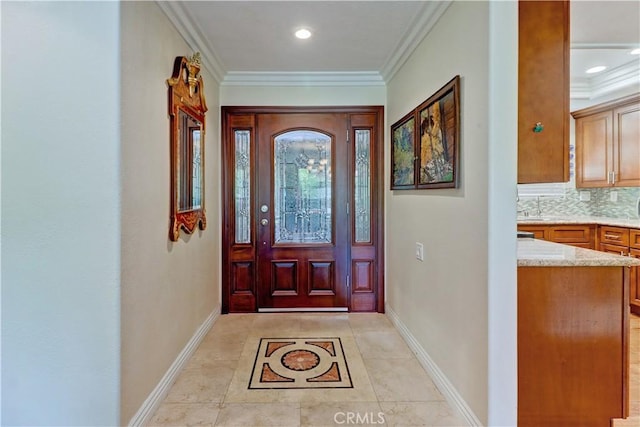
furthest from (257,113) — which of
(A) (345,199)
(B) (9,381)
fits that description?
(B) (9,381)

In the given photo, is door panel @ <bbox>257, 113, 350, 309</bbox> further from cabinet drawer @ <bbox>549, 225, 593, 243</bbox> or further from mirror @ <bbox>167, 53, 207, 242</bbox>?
cabinet drawer @ <bbox>549, 225, 593, 243</bbox>

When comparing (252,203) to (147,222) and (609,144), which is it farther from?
(609,144)

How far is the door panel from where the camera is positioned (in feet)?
12.0

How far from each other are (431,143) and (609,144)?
9.73 ft

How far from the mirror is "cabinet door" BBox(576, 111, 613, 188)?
4.35m

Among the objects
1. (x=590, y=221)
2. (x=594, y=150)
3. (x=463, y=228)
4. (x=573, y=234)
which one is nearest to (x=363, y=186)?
(x=463, y=228)

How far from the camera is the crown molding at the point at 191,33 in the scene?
2145mm

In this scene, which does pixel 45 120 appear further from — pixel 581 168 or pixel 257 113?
pixel 581 168

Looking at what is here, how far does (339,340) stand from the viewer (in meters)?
2.96

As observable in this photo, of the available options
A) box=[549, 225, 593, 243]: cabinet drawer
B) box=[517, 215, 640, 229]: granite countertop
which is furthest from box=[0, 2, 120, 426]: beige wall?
box=[549, 225, 593, 243]: cabinet drawer

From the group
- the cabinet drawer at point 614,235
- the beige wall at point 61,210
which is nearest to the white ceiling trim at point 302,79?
the beige wall at point 61,210

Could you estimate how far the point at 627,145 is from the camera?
3.69 m

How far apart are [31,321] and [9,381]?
1.02 feet

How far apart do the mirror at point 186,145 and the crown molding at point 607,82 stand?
14.2 ft
